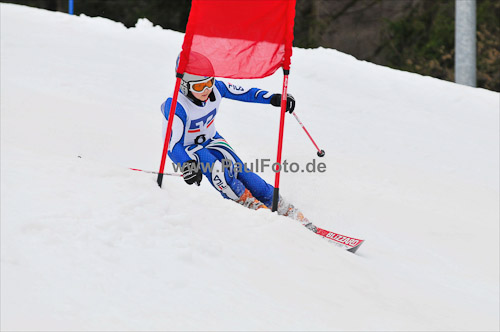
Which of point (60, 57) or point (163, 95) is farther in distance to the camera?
point (60, 57)

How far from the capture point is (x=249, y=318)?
2.64 metres

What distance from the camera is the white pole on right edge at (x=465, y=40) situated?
1111 cm

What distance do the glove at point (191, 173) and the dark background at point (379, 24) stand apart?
12502 millimetres

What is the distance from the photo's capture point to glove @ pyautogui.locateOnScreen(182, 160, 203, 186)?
4.06 m

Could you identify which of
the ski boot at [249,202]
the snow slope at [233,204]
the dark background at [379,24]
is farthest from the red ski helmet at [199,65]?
the dark background at [379,24]

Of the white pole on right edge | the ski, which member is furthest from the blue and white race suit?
the white pole on right edge

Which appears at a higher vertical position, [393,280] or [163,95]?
[163,95]

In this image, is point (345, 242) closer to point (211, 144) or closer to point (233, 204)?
point (233, 204)

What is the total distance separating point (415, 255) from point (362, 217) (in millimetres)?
837

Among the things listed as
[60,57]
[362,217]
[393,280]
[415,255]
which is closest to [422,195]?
[362,217]

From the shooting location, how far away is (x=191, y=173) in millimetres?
4082

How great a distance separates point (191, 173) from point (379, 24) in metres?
14.4

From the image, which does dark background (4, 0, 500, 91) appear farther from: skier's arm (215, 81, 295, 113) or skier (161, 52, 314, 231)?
skier (161, 52, 314, 231)

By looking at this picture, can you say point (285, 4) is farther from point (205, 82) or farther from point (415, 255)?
point (415, 255)
